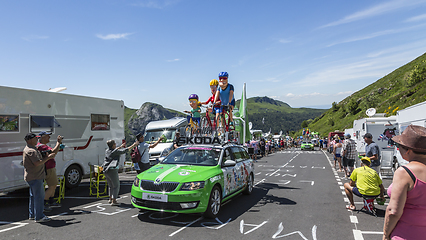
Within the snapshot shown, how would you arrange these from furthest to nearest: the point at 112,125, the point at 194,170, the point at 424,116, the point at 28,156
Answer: the point at 112,125, the point at 424,116, the point at 194,170, the point at 28,156

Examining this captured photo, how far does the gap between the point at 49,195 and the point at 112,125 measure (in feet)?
15.9

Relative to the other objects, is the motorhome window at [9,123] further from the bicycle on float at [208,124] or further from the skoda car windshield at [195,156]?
the bicycle on float at [208,124]

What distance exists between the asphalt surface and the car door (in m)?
0.50

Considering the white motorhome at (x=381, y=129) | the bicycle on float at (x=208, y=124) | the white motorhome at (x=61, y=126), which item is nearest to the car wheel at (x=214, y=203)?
the bicycle on float at (x=208, y=124)

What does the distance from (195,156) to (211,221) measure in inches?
78.2

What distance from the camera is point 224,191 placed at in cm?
727

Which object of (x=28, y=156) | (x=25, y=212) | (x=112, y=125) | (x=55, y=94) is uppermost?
(x=55, y=94)

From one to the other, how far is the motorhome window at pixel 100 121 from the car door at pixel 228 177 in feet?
19.2

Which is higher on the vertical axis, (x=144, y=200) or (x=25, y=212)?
(x=144, y=200)

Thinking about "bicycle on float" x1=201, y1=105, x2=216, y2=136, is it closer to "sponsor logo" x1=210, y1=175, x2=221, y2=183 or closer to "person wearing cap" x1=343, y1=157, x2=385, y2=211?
"sponsor logo" x1=210, y1=175, x2=221, y2=183

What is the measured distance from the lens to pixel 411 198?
2.47 metres

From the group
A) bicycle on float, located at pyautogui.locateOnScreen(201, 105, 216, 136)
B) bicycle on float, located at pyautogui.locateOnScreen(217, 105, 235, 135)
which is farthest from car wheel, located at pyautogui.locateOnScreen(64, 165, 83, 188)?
bicycle on float, located at pyautogui.locateOnScreen(217, 105, 235, 135)

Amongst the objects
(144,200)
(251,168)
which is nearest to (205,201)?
(144,200)

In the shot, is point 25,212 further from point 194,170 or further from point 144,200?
point 194,170
